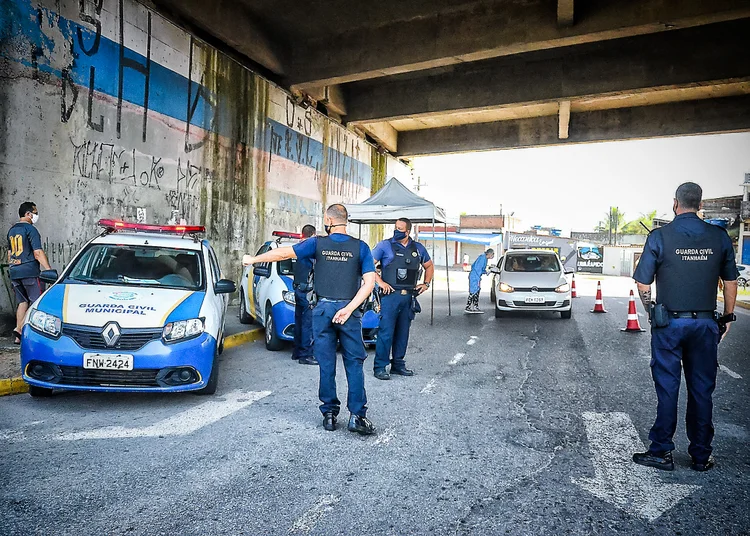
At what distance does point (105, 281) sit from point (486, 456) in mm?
4217

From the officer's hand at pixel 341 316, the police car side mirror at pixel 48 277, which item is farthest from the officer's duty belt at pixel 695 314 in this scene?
the police car side mirror at pixel 48 277

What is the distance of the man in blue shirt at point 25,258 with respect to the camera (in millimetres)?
6871

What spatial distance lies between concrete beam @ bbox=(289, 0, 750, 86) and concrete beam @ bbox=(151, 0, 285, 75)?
1085mm

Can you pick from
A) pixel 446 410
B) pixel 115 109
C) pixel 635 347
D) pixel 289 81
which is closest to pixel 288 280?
pixel 446 410

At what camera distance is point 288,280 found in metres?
8.05

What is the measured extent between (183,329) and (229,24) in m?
8.24

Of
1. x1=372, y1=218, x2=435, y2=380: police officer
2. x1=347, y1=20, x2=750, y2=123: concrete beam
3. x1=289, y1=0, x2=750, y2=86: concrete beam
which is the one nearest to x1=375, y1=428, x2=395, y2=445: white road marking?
x1=372, y1=218, x2=435, y2=380: police officer

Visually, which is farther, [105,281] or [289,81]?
[289,81]

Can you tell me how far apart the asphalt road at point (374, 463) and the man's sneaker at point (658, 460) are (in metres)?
0.07

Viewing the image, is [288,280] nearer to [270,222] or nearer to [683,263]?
[683,263]

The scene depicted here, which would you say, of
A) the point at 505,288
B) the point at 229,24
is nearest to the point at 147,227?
the point at 229,24

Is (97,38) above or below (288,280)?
above

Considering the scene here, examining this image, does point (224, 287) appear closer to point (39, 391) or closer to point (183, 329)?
point (183, 329)

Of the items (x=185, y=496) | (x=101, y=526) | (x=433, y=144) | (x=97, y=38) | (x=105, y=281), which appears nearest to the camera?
(x=101, y=526)
